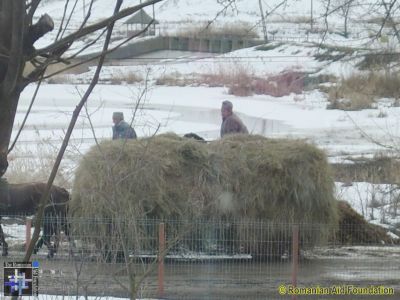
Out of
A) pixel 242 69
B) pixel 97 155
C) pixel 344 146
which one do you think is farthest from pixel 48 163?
pixel 242 69

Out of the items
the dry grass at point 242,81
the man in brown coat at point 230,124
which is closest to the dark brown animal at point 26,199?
the man in brown coat at point 230,124

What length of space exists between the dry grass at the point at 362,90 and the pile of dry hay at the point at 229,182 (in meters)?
17.0

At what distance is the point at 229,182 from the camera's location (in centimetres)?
1134

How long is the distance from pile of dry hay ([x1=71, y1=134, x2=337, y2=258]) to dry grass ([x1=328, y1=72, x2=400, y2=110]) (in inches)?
670

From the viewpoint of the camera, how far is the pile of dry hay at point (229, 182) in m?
11.1

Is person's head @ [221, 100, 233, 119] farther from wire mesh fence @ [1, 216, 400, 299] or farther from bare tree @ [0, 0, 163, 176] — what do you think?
bare tree @ [0, 0, 163, 176]

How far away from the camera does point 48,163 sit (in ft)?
54.6

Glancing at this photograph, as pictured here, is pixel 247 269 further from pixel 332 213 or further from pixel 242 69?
pixel 242 69

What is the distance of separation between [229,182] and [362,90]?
22033mm

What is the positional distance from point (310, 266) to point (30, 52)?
30.3ft

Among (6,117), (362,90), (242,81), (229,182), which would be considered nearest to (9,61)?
(6,117)

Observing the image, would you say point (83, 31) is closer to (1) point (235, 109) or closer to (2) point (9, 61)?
(2) point (9, 61)

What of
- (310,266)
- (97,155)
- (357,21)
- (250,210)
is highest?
(357,21)

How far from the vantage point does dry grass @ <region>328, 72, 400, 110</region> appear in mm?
30703
